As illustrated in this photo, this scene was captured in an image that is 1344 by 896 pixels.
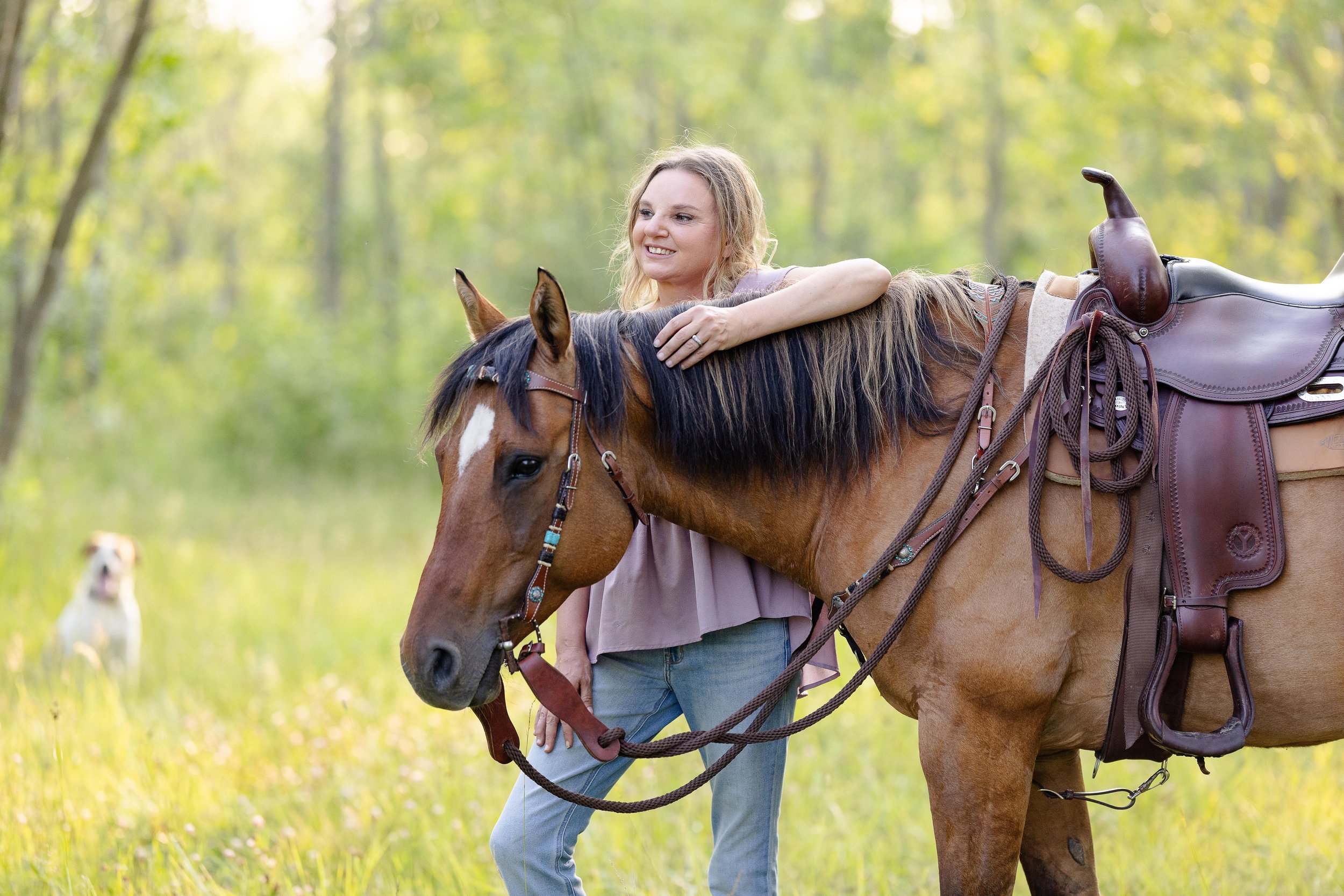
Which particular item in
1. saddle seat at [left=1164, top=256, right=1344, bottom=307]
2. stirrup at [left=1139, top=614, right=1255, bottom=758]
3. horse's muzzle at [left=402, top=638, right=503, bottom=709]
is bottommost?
stirrup at [left=1139, top=614, right=1255, bottom=758]

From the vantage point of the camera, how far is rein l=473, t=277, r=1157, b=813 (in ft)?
6.59

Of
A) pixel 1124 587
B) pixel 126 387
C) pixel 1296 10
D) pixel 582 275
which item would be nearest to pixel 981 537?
pixel 1124 587

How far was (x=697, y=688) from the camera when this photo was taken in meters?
2.47

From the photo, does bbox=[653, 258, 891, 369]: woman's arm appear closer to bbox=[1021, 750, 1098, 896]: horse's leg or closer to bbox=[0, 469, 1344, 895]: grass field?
bbox=[1021, 750, 1098, 896]: horse's leg

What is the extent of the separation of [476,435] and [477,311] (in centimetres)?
36

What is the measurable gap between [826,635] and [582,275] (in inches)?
463

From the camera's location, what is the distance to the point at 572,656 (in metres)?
2.54

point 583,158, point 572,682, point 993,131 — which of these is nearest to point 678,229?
point 572,682

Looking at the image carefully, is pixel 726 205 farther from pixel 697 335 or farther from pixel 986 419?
pixel 986 419

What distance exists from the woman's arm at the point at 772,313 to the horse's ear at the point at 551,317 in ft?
0.73

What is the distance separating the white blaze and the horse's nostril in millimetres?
348

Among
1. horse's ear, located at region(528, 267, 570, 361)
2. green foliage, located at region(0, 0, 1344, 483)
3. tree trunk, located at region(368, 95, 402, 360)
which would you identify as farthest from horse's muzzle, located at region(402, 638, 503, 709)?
tree trunk, located at region(368, 95, 402, 360)

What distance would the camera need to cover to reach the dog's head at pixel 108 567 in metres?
5.97

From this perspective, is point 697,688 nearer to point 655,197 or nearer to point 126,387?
point 655,197
